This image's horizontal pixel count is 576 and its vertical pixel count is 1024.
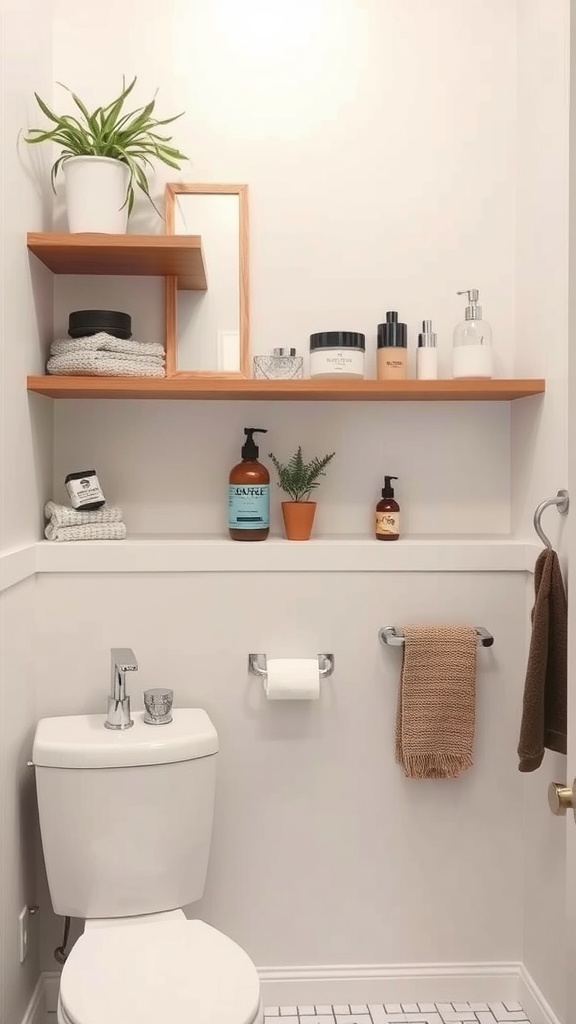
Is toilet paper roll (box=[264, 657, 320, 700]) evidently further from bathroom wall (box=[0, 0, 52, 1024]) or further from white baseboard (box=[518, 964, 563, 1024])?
white baseboard (box=[518, 964, 563, 1024])

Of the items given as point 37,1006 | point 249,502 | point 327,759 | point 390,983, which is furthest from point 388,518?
point 37,1006

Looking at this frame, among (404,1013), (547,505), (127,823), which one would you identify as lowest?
(404,1013)

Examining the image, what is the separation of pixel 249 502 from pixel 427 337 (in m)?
0.55

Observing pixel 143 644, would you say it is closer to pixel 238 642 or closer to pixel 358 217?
pixel 238 642

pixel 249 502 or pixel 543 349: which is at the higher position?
pixel 543 349

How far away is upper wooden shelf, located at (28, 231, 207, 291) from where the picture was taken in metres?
1.78

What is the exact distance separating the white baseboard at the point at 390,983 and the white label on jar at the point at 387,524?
98 centimetres

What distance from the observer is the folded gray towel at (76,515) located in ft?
6.34

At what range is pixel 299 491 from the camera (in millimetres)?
2020

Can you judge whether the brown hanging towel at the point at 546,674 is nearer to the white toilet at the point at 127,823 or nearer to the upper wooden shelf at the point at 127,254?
the white toilet at the point at 127,823

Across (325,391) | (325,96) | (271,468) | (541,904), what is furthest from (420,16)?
(541,904)

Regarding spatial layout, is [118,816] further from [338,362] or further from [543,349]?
[543,349]

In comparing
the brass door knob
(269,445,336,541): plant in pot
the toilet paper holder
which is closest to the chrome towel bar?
the toilet paper holder

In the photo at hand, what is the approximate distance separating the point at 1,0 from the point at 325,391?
93 cm
